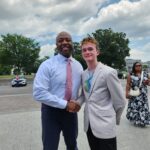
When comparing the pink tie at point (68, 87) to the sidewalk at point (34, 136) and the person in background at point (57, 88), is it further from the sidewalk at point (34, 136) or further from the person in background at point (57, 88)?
the sidewalk at point (34, 136)

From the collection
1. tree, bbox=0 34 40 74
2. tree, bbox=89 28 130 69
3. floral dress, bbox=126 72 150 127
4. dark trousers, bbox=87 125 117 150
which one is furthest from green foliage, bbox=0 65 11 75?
dark trousers, bbox=87 125 117 150

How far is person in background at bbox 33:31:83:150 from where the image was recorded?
402 cm

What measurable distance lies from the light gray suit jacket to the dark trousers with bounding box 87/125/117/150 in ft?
0.18

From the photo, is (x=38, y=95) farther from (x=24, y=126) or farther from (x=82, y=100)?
(x=24, y=126)

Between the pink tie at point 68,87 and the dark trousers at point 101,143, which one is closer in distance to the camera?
the dark trousers at point 101,143

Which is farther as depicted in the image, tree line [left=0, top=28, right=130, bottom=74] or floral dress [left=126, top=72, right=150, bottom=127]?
tree line [left=0, top=28, right=130, bottom=74]

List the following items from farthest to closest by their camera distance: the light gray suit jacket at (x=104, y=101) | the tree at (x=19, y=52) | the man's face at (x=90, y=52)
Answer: the tree at (x=19, y=52)
the man's face at (x=90, y=52)
the light gray suit jacket at (x=104, y=101)

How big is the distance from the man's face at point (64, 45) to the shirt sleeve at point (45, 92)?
0.29 metres

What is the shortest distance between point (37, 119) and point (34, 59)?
72730 millimetres

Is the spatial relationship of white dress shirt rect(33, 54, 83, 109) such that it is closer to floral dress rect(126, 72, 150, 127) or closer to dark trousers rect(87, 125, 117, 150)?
dark trousers rect(87, 125, 117, 150)

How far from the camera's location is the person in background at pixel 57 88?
13.2 feet

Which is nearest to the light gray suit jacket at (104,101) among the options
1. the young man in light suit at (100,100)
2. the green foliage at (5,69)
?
the young man in light suit at (100,100)

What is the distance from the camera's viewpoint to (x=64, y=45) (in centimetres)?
417

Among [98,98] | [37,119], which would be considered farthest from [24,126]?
[98,98]
